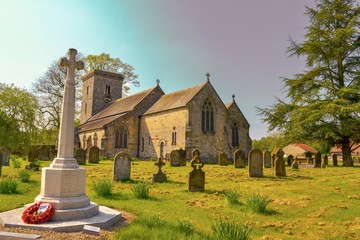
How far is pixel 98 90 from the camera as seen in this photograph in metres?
38.2

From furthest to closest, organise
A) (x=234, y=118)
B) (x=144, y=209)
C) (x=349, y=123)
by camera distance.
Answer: (x=234, y=118), (x=349, y=123), (x=144, y=209)

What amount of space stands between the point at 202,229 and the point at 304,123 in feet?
61.7

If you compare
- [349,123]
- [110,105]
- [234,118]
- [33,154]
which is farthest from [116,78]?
[349,123]

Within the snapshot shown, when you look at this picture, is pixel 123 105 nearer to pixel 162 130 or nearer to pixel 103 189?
pixel 162 130

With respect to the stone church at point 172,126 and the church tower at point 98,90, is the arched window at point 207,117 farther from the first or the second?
the church tower at point 98,90

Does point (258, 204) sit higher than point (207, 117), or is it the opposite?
point (207, 117)

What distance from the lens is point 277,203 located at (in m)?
7.19

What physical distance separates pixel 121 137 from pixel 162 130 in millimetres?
4950

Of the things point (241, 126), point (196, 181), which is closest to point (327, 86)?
point (241, 126)

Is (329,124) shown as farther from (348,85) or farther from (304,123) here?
(348,85)

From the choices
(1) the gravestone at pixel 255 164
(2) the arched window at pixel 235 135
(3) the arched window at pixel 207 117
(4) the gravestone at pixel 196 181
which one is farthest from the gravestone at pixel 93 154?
(2) the arched window at pixel 235 135

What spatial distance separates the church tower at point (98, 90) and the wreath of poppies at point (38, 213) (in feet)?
112

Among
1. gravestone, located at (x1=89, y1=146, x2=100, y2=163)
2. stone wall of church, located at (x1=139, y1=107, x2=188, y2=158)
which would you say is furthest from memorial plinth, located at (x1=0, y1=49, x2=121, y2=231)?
stone wall of church, located at (x1=139, y1=107, x2=188, y2=158)

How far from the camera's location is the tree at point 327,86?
20.6 m
